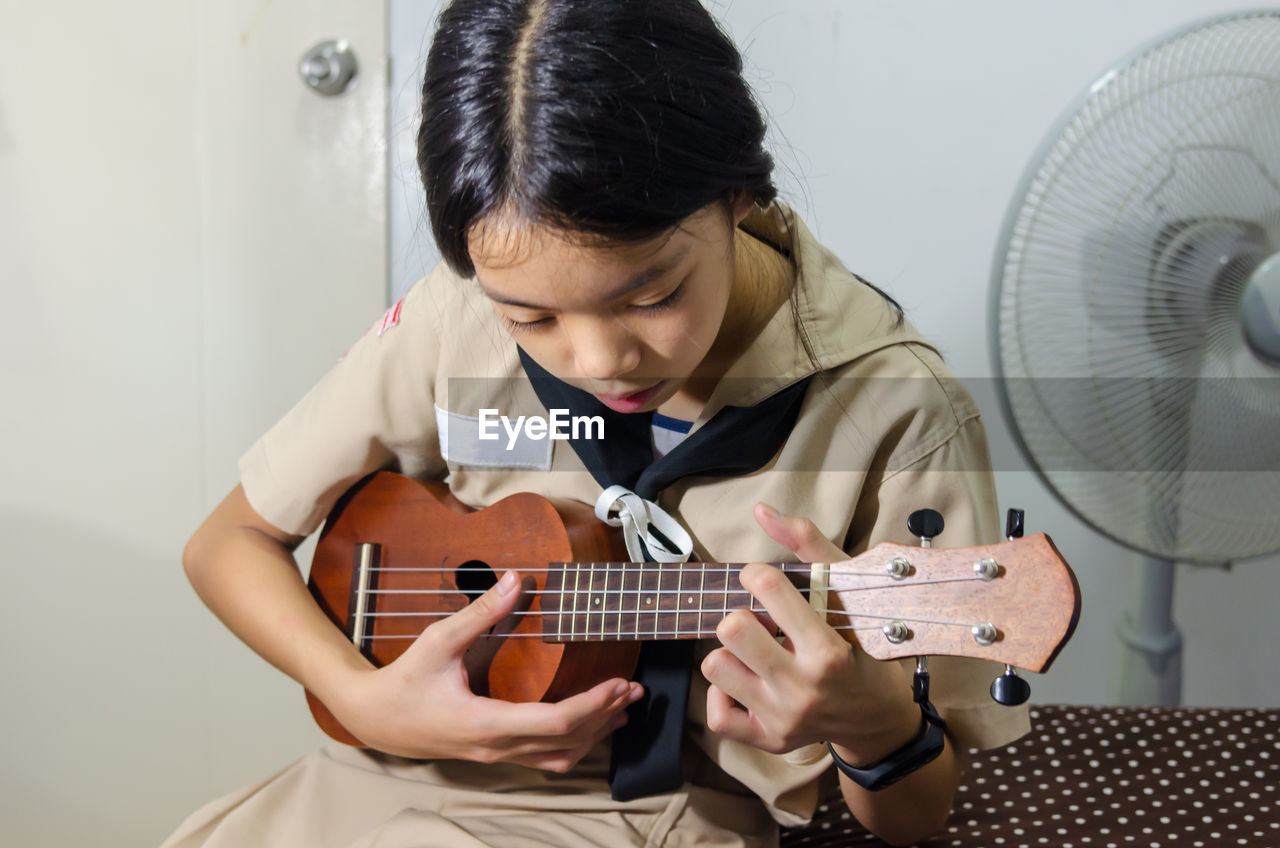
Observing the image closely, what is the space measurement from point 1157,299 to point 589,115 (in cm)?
62

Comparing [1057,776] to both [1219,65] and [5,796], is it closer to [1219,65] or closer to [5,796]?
[1219,65]

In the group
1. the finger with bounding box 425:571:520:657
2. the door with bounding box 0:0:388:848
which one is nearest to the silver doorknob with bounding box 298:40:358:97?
the door with bounding box 0:0:388:848

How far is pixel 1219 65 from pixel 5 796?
1830mm

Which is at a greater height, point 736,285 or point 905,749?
point 736,285

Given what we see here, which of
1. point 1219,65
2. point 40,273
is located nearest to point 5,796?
point 40,273

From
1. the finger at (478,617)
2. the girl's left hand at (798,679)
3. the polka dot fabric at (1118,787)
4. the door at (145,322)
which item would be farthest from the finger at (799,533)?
the door at (145,322)

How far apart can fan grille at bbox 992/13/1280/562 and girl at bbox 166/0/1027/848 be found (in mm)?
245

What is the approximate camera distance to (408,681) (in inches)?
31.5

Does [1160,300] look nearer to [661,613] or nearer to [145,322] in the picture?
[661,613]

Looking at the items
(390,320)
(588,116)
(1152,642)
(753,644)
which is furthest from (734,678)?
(1152,642)

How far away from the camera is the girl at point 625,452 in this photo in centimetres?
60

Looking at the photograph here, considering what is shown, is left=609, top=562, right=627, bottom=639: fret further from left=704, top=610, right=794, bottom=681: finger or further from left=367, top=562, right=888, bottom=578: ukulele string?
left=704, top=610, right=794, bottom=681: finger

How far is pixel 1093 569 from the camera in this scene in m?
1.42

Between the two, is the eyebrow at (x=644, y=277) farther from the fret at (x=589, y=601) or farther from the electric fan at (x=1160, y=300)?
the electric fan at (x=1160, y=300)
